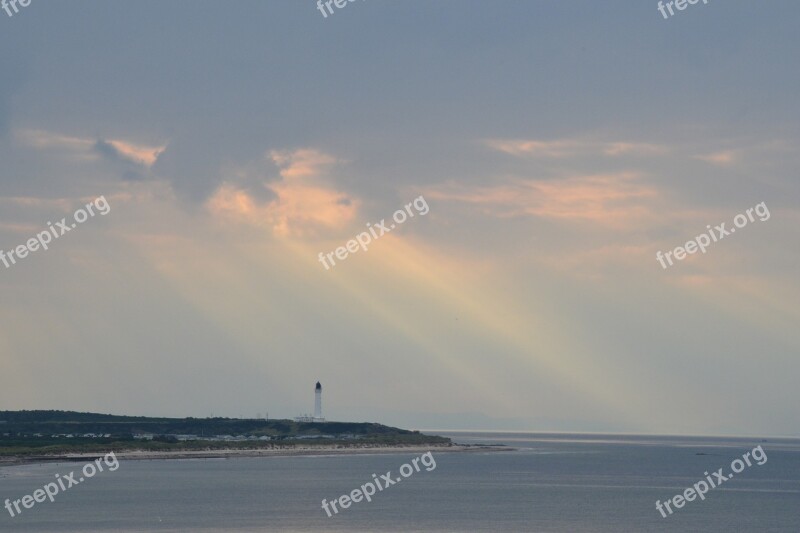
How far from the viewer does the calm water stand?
81688 millimetres

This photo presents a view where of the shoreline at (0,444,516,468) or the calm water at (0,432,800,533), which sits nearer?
the calm water at (0,432,800,533)

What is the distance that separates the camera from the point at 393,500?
101688mm

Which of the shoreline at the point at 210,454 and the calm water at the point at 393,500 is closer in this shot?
the calm water at the point at 393,500

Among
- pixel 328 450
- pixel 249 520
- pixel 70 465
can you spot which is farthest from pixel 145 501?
pixel 328 450

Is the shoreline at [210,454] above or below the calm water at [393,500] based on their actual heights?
above

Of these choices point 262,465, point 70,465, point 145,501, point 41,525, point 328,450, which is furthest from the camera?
point 328,450

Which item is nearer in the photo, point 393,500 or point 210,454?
point 393,500

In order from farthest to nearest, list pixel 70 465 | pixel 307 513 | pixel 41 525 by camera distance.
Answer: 1. pixel 70 465
2. pixel 307 513
3. pixel 41 525

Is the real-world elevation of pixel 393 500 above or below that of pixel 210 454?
below

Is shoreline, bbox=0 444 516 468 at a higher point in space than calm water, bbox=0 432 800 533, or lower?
higher

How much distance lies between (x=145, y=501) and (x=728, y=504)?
5458 cm

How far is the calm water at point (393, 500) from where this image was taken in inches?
3216

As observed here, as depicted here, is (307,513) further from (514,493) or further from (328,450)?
(328,450)

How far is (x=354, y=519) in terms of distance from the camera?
83.6 m
